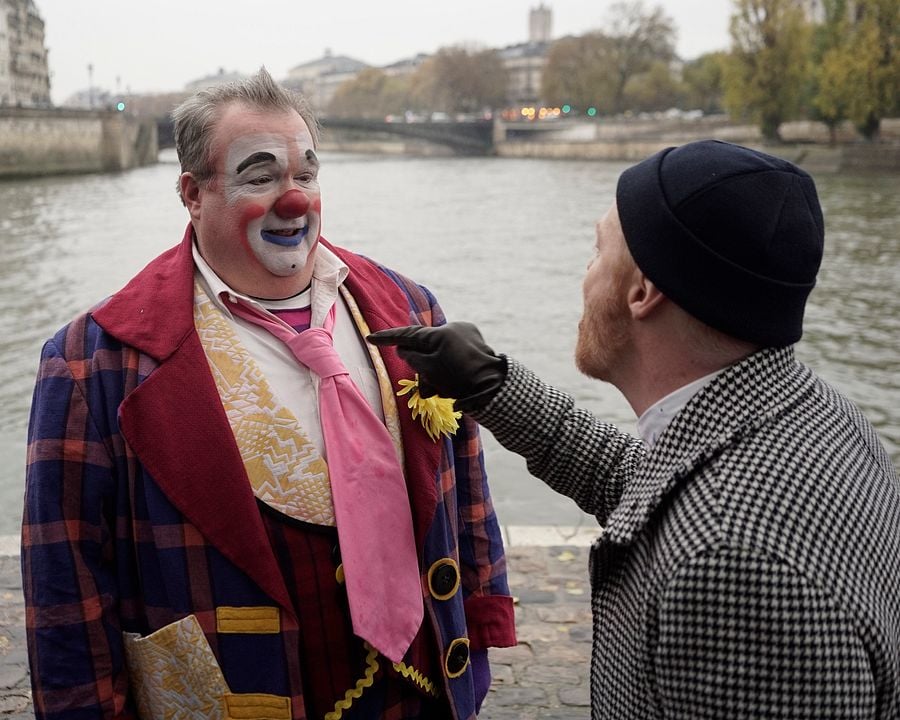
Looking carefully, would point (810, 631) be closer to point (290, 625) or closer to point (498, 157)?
point (290, 625)

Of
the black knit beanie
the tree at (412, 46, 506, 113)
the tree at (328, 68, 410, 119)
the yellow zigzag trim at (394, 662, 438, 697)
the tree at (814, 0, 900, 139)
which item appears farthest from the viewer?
the tree at (328, 68, 410, 119)

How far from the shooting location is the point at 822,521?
4.59ft

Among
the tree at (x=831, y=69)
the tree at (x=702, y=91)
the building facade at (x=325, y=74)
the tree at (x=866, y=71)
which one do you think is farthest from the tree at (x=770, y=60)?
the building facade at (x=325, y=74)

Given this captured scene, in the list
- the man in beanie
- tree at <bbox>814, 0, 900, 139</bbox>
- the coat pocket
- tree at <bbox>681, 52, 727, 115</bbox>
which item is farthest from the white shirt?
tree at <bbox>681, 52, 727, 115</bbox>

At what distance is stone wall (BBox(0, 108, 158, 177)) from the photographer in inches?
1714

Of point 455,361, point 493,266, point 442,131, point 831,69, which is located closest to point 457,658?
point 455,361

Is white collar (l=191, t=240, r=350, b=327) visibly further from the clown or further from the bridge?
the bridge

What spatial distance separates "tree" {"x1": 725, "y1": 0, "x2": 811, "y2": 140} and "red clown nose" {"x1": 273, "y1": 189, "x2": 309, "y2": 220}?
5060cm

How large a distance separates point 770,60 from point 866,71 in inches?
287

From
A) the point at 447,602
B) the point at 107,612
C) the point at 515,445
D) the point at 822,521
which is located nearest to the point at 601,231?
the point at 515,445

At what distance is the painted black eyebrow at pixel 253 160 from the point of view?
7.50 ft

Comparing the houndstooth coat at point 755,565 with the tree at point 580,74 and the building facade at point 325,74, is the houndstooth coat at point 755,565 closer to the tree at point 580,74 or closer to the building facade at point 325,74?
the tree at point 580,74

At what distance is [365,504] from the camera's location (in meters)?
2.16

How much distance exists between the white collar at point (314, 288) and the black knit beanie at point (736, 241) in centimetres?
96
